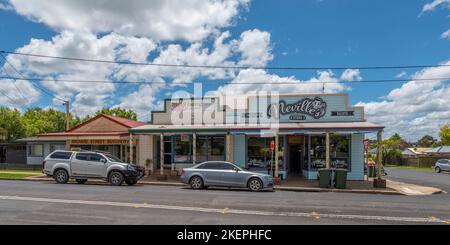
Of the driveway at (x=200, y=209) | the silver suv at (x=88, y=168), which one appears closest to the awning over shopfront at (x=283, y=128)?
the silver suv at (x=88, y=168)

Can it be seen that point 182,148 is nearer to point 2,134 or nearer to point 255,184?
point 255,184

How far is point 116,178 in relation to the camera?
17.2 metres

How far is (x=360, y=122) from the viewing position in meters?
20.1

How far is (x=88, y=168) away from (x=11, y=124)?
3554 centimetres

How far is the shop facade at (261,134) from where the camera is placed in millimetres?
20125

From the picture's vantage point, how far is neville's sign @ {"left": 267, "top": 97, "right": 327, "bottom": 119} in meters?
21.2

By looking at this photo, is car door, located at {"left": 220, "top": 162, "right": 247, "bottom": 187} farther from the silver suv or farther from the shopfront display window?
the shopfront display window

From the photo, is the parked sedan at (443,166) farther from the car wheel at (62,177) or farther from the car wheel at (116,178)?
the car wheel at (62,177)

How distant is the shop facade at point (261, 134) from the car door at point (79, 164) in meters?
3.78

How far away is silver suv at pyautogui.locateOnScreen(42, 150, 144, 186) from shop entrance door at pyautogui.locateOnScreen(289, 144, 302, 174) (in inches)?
410

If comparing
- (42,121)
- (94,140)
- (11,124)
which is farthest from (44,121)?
(94,140)
